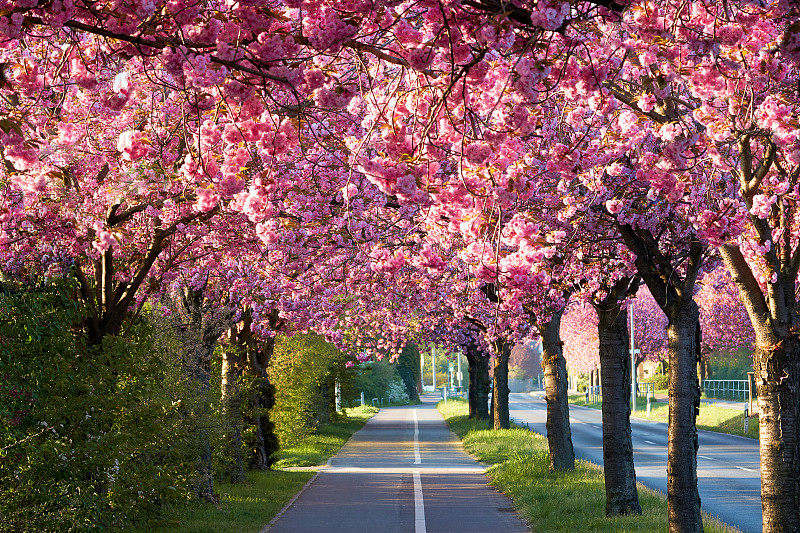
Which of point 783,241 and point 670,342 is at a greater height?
point 783,241

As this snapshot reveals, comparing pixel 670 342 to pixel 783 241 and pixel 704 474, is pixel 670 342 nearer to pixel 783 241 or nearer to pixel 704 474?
pixel 783 241

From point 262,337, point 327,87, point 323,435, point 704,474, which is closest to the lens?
point 327,87

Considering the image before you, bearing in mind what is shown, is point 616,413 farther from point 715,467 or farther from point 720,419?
point 720,419

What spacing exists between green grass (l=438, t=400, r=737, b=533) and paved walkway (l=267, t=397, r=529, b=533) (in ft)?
1.24

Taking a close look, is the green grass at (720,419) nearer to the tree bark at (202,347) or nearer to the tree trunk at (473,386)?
the tree trunk at (473,386)

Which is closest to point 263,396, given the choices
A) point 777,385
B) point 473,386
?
point 777,385

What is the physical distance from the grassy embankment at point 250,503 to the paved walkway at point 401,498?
1.32 feet

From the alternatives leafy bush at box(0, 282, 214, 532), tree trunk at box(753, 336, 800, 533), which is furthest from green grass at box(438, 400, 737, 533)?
leafy bush at box(0, 282, 214, 532)

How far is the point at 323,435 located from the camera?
4059cm

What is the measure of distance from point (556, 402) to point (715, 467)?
245 inches

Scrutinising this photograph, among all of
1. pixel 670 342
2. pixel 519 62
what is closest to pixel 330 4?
pixel 519 62

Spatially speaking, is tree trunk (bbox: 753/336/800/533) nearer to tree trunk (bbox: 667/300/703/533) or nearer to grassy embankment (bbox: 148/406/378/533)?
tree trunk (bbox: 667/300/703/533)

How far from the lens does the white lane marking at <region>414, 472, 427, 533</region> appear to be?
14492mm

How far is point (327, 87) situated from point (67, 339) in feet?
18.3
